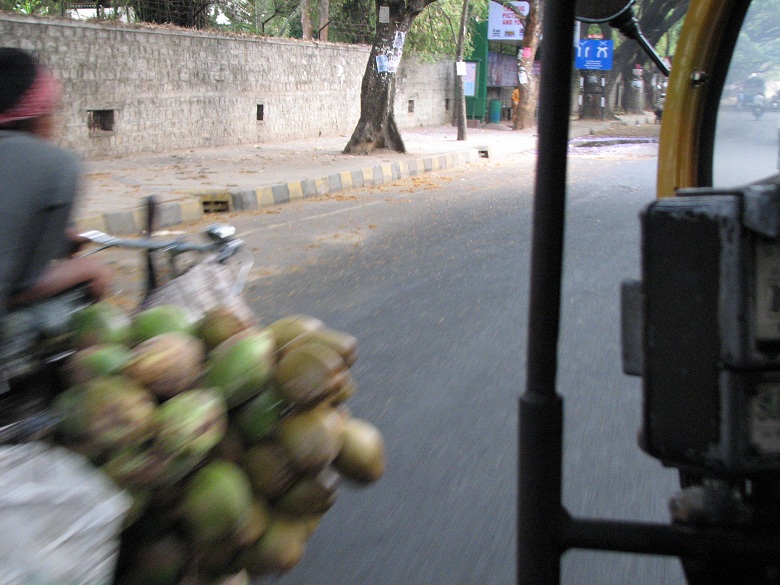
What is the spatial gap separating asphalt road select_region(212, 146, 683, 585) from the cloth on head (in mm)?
1432

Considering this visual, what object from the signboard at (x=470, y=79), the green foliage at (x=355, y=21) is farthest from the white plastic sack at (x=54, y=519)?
the signboard at (x=470, y=79)

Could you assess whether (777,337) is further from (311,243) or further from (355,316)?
(311,243)

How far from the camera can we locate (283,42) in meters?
21.0

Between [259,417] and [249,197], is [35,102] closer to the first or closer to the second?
[259,417]

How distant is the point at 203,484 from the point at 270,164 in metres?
13.3

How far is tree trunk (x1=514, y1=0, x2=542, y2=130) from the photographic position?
26500 mm

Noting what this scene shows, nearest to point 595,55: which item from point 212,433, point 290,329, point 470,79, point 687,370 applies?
point 470,79

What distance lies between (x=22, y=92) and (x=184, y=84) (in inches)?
637

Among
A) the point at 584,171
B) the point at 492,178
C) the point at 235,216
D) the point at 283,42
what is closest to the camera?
the point at 235,216

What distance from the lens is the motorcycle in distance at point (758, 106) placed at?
6.97 ft

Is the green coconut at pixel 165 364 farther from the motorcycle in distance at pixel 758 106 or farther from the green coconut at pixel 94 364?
the motorcycle in distance at pixel 758 106

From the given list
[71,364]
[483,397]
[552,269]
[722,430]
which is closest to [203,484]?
[71,364]

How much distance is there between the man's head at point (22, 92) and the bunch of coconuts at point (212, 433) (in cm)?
50

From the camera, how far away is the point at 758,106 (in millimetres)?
2146
